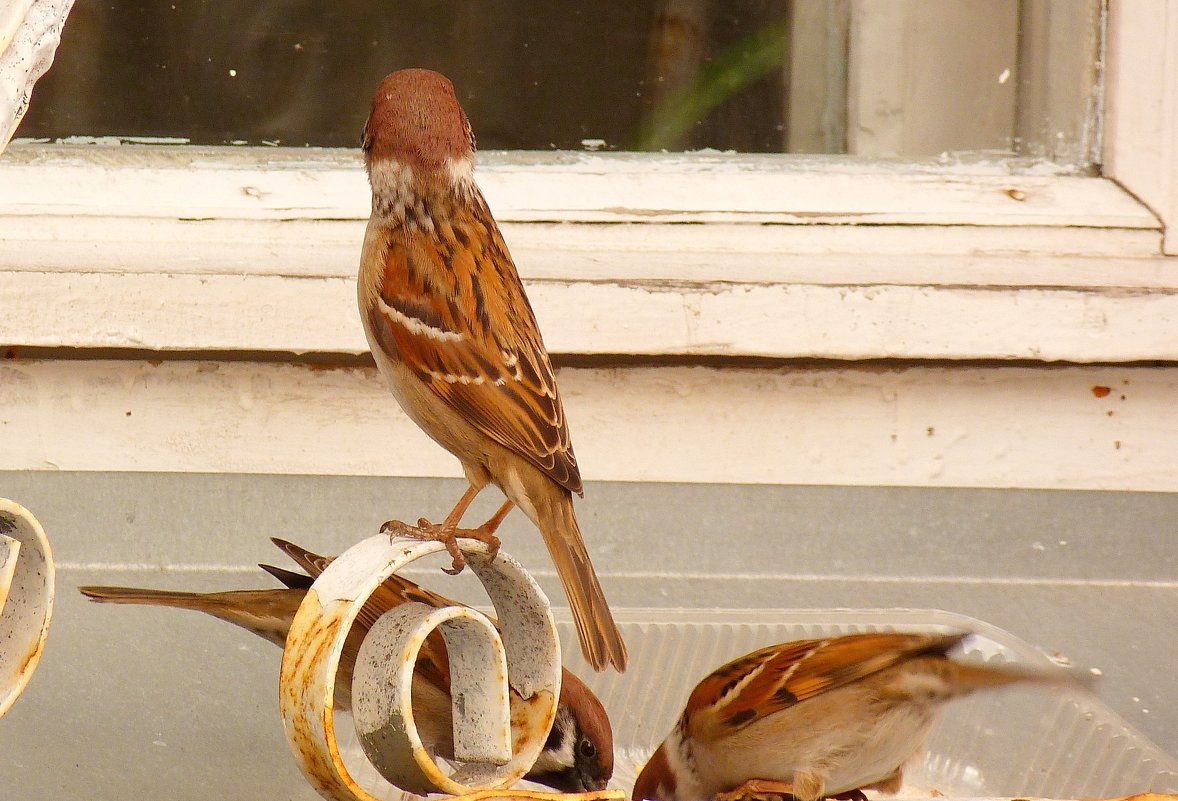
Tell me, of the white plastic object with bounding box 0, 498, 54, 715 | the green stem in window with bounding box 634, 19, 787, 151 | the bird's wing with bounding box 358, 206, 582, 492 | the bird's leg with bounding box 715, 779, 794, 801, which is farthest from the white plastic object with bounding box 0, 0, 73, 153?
the green stem in window with bounding box 634, 19, 787, 151

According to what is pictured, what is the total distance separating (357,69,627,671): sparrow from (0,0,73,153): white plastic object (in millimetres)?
474

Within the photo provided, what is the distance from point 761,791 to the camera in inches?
61.1

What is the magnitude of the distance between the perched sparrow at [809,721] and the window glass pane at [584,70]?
1.23 m

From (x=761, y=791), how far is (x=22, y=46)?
1166 millimetres

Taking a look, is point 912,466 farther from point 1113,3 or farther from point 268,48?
point 268,48

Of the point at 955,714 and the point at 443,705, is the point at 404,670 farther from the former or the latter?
the point at 955,714

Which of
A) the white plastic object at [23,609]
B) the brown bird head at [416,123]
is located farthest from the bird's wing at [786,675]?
the white plastic object at [23,609]

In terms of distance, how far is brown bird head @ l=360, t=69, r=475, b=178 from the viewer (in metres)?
1.30

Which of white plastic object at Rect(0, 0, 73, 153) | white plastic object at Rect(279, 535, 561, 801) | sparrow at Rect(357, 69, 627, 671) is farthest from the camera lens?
sparrow at Rect(357, 69, 627, 671)

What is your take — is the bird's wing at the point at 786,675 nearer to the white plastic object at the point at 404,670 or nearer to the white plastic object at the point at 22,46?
the white plastic object at the point at 404,670

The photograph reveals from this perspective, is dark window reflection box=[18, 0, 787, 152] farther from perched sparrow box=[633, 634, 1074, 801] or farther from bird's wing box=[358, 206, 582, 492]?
perched sparrow box=[633, 634, 1074, 801]

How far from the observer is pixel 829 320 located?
2207 mm

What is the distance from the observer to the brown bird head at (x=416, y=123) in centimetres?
130

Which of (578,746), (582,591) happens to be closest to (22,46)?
(582,591)
